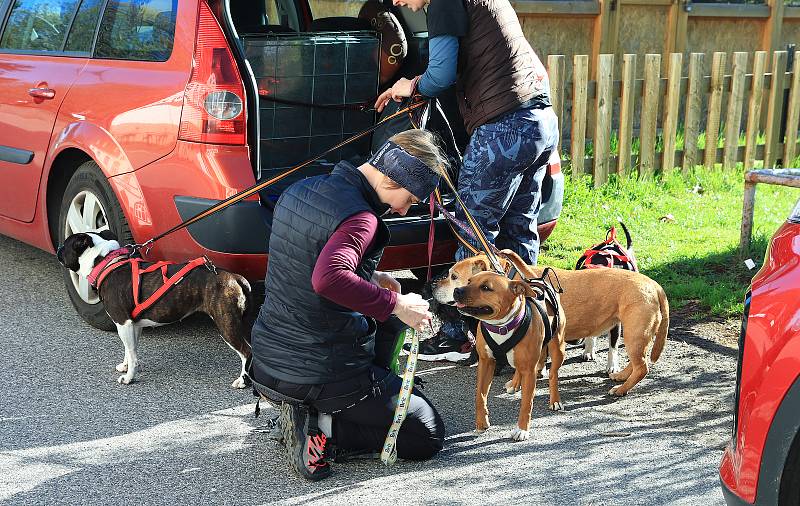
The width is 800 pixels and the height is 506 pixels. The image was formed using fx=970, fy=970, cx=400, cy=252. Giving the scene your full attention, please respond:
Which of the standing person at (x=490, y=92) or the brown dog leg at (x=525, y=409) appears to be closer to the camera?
the brown dog leg at (x=525, y=409)

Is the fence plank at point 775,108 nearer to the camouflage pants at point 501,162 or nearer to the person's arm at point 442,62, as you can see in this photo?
the camouflage pants at point 501,162

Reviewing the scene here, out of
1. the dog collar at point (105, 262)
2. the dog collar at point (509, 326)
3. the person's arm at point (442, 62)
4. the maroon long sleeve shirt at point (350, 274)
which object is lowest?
the dog collar at point (509, 326)

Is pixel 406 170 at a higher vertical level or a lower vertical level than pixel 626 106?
higher

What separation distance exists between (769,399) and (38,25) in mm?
4934

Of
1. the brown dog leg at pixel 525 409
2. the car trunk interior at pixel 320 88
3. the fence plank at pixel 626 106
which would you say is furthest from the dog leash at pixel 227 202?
the fence plank at pixel 626 106

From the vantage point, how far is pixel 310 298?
3709 millimetres

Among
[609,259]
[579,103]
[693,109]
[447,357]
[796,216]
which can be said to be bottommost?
[447,357]

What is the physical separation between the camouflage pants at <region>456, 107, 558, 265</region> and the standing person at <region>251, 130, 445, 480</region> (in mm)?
910

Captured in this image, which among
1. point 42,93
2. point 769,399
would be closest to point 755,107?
point 42,93

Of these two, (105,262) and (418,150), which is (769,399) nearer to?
(418,150)

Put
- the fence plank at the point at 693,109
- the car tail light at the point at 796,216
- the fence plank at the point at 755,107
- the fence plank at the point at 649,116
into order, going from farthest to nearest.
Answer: the fence plank at the point at 755,107
the fence plank at the point at 693,109
the fence plank at the point at 649,116
the car tail light at the point at 796,216

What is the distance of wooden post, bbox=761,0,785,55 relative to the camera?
38.7 ft

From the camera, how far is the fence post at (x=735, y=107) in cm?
941

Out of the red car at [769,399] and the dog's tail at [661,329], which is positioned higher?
the red car at [769,399]
